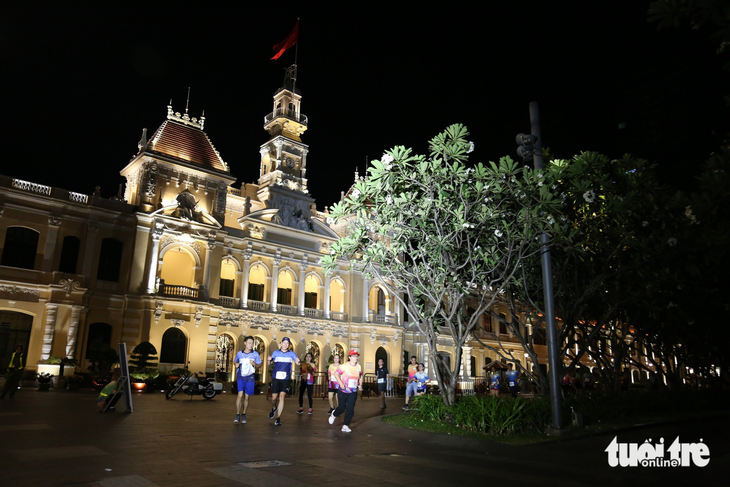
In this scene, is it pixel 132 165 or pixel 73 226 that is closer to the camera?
pixel 73 226

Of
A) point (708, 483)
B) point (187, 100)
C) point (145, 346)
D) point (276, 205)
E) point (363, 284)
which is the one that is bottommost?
point (708, 483)

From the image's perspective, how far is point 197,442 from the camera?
26.6 feet

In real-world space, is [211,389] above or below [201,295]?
below

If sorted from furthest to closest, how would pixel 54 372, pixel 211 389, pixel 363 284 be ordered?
1. pixel 363 284
2. pixel 54 372
3. pixel 211 389

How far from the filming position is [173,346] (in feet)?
95.1

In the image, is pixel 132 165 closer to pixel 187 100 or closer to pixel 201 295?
pixel 187 100

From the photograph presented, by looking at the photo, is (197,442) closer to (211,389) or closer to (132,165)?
(211,389)

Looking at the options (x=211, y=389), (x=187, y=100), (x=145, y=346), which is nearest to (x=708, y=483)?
(x=211, y=389)

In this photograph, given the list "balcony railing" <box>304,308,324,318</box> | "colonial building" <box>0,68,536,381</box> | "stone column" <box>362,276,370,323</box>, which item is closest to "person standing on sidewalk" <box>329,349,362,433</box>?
"colonial building" <box>0,68,536,381</box>

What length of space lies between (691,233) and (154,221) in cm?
2649

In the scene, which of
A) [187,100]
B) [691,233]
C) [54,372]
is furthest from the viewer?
[187,100]

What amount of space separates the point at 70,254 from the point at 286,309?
13.7 m

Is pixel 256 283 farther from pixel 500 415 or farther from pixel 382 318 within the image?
pixel 500 415

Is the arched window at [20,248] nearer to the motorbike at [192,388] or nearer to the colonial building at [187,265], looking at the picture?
the colonial building at [187,265]
